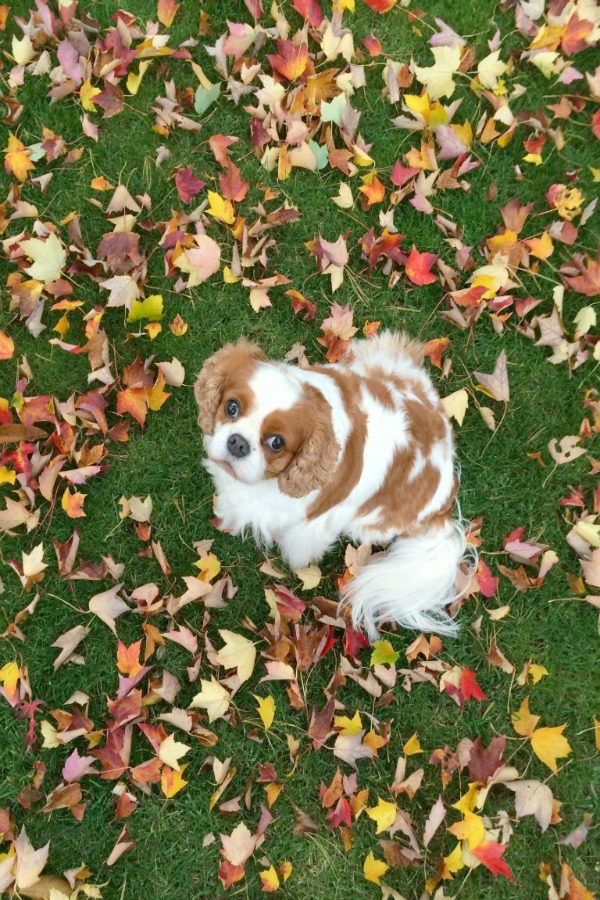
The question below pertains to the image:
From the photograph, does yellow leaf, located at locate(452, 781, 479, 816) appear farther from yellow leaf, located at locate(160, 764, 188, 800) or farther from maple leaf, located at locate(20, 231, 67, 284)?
maple leaf, located at locate(20, 231, 67, 284)

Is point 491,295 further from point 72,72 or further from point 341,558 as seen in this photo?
point 72,72

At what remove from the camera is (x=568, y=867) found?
10.6ft

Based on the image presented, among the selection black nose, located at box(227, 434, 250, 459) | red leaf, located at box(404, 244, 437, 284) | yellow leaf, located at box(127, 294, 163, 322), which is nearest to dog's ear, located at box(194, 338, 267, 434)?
black nose, located at box(227, 434, 250, 459)

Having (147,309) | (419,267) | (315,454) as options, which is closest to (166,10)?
(147,309)

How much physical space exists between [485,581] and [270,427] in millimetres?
1844

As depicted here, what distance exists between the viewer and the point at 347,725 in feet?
10.8

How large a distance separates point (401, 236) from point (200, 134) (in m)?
1.47

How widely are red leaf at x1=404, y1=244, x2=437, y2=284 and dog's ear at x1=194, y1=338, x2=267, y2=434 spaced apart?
1.48m

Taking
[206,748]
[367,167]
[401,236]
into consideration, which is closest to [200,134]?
[367,167]

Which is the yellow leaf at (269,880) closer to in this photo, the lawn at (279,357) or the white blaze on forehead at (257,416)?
the lawn at (279,357)

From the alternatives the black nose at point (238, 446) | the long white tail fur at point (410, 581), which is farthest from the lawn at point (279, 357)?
the black nose at point (238, 446)

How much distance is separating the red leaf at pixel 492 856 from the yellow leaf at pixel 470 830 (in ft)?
0.12

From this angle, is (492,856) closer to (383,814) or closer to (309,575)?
(383,814)

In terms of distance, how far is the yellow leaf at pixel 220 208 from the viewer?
3623 millimetres
